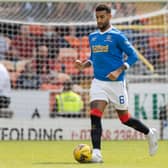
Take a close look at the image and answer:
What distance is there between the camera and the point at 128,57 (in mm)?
10852

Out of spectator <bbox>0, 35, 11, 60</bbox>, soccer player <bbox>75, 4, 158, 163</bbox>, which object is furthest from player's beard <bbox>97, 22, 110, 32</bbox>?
spectator <bbox>0, 35, 11, 60</bbox>

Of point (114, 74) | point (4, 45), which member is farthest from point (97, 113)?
point (4, 45)

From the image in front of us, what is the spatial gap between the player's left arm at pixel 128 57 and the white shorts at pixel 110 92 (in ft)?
0.88

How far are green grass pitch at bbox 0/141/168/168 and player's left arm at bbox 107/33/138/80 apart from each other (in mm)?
1129

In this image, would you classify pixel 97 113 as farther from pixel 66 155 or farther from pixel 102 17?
pixel 66 155

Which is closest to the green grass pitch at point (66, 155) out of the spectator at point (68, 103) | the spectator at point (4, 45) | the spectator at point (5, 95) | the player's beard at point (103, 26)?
the spectator at point (5, 95)

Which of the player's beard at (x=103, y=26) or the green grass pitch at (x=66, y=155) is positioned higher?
Result: the player's beard at (x=103, y=26)

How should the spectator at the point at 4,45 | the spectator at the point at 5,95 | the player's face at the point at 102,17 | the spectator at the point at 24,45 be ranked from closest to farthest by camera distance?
the player's face at the point at 102,17 → the spectator at the point at 5,95 → the spectator at the point at 4,45 → the spectator at the point at 24,45

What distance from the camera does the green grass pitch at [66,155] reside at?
397 inches

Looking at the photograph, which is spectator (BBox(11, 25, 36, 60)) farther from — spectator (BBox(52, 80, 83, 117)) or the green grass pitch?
the green grass pitch

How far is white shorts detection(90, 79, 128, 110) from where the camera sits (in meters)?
10.9

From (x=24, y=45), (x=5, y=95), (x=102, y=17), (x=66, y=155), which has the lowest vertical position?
(x=66, y=155)

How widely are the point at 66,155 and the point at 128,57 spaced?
2.01 m

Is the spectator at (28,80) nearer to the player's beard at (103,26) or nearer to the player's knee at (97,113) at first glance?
the player's beard at (103,26)
